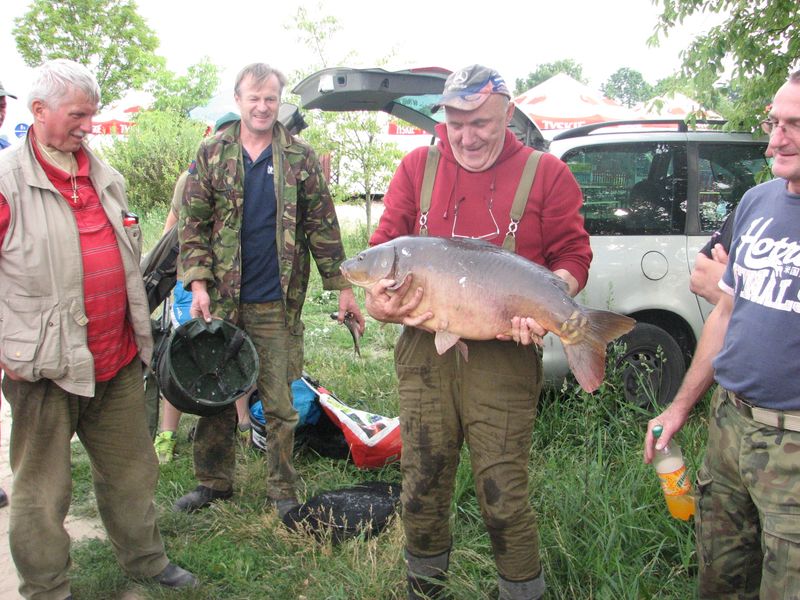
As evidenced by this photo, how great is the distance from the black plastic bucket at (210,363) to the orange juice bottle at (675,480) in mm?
1999

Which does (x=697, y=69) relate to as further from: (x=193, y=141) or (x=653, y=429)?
(x=193, y=141)

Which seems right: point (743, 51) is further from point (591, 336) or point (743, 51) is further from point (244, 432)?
point (244, 432)

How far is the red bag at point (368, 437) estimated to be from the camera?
4.30 metres

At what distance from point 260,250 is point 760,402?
2600 millimetres

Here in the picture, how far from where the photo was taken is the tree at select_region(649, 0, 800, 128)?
14.7 ft

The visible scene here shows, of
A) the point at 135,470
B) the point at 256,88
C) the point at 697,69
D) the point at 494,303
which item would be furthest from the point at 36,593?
the point at 697,69

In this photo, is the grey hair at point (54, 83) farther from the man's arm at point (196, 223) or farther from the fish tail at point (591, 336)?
the fish tail at point (591, 336)

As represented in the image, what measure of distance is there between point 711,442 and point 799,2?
3.29 m

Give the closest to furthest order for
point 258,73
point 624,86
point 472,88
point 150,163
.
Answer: point 472,88, point 258,73, point 150,163, point 624,86

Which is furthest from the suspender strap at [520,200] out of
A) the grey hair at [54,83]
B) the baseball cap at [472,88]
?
the grey hair at [54,83]

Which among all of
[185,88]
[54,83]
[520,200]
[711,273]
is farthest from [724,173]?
[185,88]

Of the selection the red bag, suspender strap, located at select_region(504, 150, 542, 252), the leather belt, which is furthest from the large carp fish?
the red bag

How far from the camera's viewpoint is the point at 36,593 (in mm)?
2961

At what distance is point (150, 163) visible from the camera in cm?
1580
